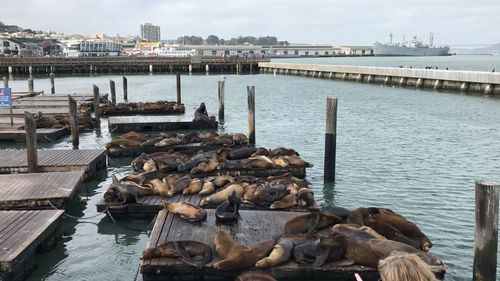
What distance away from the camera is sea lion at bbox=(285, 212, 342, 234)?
21.8 ft

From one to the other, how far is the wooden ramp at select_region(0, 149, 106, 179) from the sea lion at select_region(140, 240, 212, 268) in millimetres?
5745

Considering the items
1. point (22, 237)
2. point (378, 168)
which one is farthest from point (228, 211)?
point (378, 168)

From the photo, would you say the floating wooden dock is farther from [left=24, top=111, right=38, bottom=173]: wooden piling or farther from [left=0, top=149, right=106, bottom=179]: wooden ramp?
[left=24, top=111, right=38, bottom=173]: wooden piling

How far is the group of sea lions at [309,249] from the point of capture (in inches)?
227

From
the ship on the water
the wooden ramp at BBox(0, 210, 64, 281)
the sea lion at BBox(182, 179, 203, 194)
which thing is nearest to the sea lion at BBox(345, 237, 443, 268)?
the sea lion at BBox(182, 179, 203, 194)

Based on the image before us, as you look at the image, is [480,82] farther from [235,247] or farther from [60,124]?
[235,247]

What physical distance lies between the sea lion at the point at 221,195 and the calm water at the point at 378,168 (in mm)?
1174

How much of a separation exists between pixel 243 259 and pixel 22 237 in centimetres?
311

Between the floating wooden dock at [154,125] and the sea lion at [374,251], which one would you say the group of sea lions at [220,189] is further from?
the floating wooden dock at [154,125]

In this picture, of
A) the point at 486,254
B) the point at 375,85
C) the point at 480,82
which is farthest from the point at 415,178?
the point at 375,85

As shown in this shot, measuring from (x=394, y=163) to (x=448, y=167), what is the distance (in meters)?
1.38

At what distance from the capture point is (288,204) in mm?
8195

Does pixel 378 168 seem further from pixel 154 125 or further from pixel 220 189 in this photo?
pixel 154 125

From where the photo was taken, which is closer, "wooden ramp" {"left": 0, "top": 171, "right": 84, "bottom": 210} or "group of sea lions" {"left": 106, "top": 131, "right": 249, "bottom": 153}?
"wooden ramp" {"left": 0, "top": 171, "right": 84, "bottom": 210}
